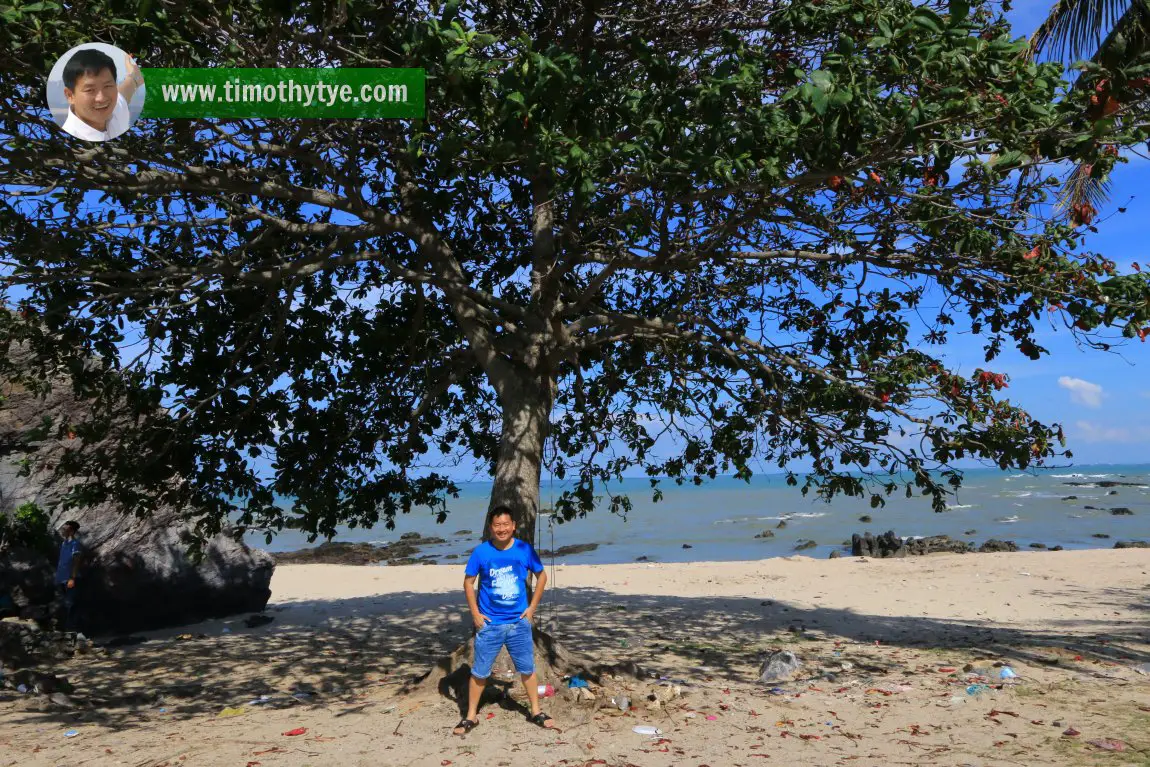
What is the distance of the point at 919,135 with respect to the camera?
5320 millimetres

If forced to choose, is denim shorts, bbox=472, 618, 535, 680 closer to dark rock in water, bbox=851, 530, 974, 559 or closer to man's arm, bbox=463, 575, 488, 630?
man's arm, bbox=463, 575, 488, 630

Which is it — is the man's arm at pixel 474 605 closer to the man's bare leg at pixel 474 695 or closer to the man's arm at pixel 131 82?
the man's bare leg at pixel 474 695

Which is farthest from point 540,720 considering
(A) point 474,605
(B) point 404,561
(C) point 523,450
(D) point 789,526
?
(D) point 789,526

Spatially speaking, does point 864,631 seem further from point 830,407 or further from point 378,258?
point 378,258

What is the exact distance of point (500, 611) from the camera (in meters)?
6.07

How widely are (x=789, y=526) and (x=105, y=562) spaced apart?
2913 cm

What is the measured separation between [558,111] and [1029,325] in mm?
5237

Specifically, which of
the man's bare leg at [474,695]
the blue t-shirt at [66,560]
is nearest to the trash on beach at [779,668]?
the man's bare leg at [474,695]

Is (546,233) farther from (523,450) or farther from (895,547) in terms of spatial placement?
(895,547)

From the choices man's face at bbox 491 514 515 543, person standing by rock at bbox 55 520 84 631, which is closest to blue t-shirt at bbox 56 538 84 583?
person standing by rock at bbox 55 520 84 631

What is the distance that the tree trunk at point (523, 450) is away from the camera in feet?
24.0

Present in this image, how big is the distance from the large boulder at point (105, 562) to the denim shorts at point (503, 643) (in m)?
5.73

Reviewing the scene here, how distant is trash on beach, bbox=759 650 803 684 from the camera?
7727mm

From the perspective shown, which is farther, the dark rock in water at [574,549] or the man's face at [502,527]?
the dark rock in water at [574,549]
